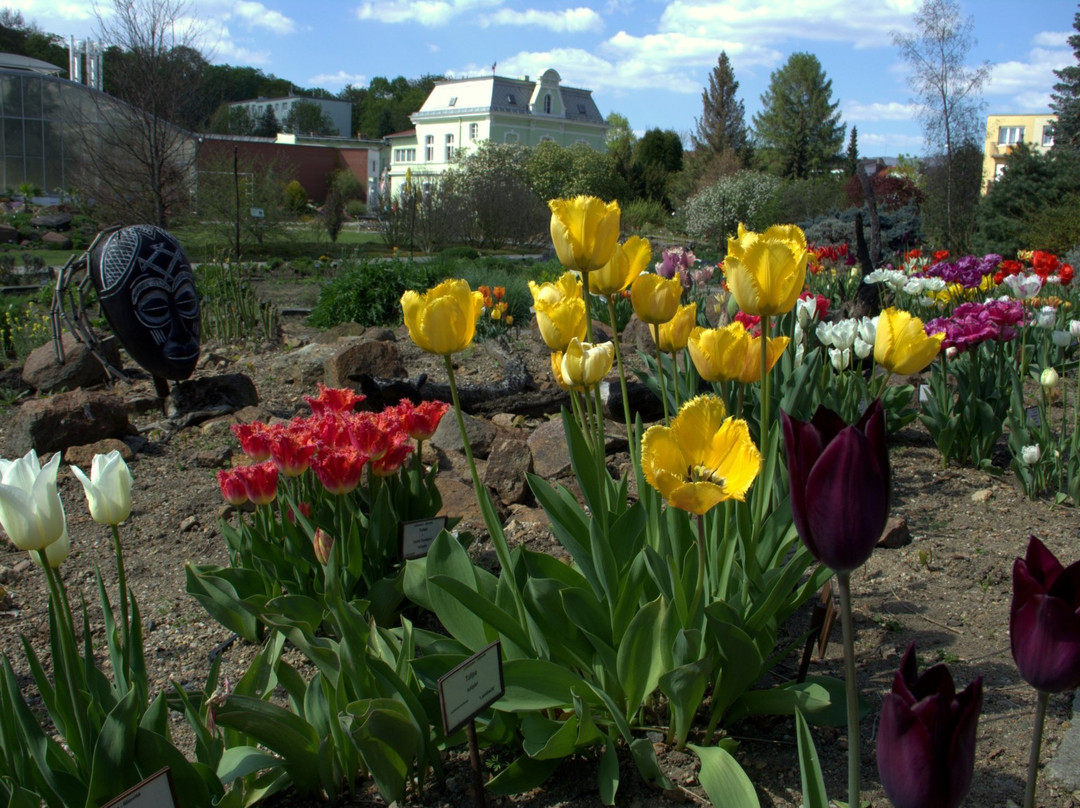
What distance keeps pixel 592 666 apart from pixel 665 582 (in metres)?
0.31

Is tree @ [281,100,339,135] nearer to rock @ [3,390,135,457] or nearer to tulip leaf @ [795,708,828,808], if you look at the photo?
rock @ [3,390,135,457]

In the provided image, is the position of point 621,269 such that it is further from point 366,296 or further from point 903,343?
point 366,296

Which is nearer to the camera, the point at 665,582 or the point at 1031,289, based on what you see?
the point at 665,582

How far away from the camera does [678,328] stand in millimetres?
2354

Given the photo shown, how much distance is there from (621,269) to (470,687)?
1032 mm

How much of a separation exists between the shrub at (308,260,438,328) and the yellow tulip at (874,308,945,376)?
737 centimetres

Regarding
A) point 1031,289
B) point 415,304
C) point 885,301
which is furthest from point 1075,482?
point 885,301

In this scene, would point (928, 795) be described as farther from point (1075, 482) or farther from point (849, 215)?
point (849, 215)

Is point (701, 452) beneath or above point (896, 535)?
above

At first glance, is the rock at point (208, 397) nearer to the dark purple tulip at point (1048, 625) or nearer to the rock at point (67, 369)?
the rock at point (67, 369)

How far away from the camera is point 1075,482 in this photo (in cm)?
374

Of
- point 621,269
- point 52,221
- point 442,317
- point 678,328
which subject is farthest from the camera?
point 52,221

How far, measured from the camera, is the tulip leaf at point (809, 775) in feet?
4.51

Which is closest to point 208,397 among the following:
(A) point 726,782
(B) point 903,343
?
(B) point 903,343
